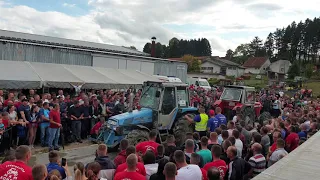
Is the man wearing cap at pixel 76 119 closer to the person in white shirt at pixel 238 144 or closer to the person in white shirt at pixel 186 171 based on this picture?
the person in white shirt at pixel 238 144

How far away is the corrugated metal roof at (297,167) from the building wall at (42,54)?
1505 cm

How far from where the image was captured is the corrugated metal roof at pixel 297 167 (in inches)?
164

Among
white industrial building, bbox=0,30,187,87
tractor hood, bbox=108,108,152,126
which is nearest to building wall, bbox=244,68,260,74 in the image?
white industrial building, bbox=0,30,187,87

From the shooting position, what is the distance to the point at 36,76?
13.7 meters

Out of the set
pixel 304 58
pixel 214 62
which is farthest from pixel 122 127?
pixel 304 58

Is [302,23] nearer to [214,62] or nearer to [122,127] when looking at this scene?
[214,62]

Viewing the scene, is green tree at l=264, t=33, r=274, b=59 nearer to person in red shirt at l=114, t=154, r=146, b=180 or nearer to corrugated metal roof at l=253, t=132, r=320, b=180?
corrugated metal roof at l=253, t=132, r=320, b=180

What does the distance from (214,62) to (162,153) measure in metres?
64.8

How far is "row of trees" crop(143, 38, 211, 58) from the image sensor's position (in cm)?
8776

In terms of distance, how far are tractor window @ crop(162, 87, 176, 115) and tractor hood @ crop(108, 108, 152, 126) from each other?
1.54ft

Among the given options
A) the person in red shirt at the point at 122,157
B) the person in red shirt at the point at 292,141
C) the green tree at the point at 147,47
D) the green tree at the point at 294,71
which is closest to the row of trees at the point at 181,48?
the green tree at the point at 147,47

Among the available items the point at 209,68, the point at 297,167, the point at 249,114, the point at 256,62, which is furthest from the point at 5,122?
the point at 256,62

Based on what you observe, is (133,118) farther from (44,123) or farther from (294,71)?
(294,71)

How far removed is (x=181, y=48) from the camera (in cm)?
9750
